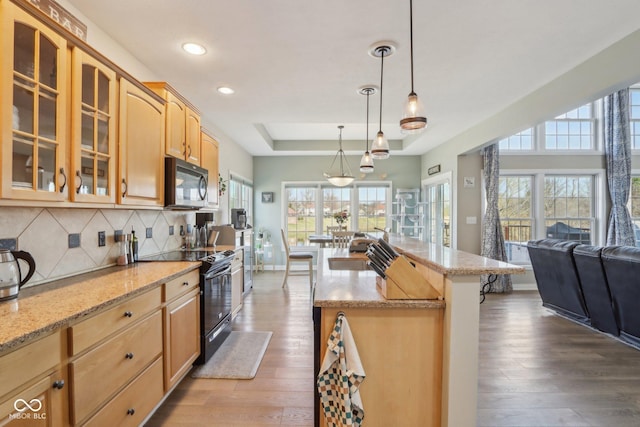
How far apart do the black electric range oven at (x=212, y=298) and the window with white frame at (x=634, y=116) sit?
6828 mm

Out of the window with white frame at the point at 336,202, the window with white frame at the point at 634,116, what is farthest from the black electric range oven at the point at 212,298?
the window with white frame at the point at 634,116

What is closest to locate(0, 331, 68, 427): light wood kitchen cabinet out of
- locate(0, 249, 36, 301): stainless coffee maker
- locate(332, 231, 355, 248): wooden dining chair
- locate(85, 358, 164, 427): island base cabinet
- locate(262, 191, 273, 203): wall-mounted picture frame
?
locate(85, 358, 164, 427): island base cabinet

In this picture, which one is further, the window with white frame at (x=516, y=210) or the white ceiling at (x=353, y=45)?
the window with white frame at (x=516, y=210)

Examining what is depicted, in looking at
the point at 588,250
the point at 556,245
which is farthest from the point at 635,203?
the point at 588,250

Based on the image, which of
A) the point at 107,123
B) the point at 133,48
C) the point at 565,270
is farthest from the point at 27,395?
the point at 565,270

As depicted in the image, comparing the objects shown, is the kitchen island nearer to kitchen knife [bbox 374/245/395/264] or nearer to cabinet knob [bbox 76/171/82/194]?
kitchen knife [bbox 374/245/395/264]

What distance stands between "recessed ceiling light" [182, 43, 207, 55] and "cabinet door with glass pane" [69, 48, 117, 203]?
617 mm

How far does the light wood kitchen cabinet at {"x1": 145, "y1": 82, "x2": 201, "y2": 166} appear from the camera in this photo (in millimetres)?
2541

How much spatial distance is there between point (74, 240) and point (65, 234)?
0.08 m

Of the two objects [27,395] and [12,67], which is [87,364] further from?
[12,67]

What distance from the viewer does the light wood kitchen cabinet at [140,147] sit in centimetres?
200

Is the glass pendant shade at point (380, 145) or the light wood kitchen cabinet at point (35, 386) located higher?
the glass pendant shade at point (380, 145)

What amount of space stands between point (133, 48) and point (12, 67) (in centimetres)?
128

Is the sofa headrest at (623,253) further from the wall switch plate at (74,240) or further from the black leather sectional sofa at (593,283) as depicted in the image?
the wall switch plate at (74,240)
